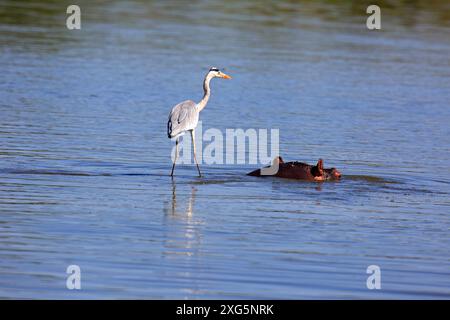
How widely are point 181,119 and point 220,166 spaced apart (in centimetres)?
106

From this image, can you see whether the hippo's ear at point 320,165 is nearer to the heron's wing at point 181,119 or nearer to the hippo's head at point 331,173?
the hippo's head at point 331,173

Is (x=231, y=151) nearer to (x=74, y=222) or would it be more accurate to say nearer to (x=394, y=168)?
(x=394, y=168)

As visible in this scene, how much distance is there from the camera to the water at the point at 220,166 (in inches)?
421

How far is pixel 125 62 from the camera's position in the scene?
2723cm

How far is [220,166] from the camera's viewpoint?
54.7ft

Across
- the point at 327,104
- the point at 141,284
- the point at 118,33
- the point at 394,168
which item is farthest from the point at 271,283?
the point at 118,33

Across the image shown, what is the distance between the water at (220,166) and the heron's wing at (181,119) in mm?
616

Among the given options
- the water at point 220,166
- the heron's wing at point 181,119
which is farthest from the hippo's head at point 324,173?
the heron's wing at point 181,119

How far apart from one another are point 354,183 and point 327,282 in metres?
5.40

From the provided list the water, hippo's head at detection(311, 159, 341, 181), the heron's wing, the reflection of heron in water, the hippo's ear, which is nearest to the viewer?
the water

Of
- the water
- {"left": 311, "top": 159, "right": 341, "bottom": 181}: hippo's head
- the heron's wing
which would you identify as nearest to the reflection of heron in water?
the water

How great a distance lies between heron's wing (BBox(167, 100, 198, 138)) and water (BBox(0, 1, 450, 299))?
24.3 inches

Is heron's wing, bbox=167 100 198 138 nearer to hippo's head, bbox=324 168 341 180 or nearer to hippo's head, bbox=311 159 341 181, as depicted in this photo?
hippo's head, bbox=311 159 341 181

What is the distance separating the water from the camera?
10703 millimetres
